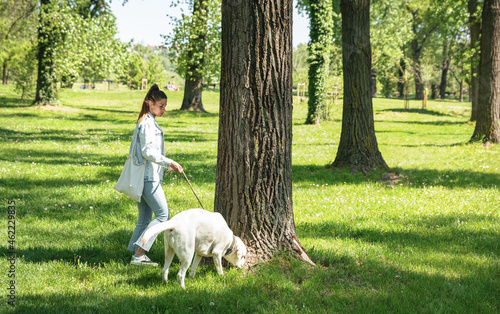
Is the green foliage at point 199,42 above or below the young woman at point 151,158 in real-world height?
above

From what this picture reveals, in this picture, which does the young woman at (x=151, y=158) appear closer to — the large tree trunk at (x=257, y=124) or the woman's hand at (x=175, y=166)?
the woman's hand at (x=175, y=166)

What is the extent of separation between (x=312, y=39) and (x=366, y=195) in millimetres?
15428

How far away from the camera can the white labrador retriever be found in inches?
154

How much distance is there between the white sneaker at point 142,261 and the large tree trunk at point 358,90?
636 centimetres

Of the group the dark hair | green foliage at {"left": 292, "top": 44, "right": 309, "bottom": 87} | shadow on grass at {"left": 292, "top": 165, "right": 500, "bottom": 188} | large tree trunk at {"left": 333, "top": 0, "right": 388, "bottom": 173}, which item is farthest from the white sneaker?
green foliage at {"left": 292, "top": 44, "right": 309, "bottom": 87}

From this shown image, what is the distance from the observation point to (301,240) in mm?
5629

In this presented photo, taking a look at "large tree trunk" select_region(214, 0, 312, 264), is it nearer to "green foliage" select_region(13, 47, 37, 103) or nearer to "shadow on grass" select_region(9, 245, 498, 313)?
"shadow on grass" select_region(9, 245, 498, 313)

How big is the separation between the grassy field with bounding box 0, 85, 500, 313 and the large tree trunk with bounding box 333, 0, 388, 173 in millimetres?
554

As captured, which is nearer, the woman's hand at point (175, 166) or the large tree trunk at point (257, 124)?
the large tree trunk at point (257, 124)

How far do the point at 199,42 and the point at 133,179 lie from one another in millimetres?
22498

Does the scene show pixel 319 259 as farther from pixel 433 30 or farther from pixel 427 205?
pixel 433 30

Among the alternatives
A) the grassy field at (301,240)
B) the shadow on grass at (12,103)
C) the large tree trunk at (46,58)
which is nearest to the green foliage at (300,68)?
the grassy field at (301,240)

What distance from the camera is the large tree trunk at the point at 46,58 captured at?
74.3 ft

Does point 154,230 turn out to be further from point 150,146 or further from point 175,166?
point 150,146
